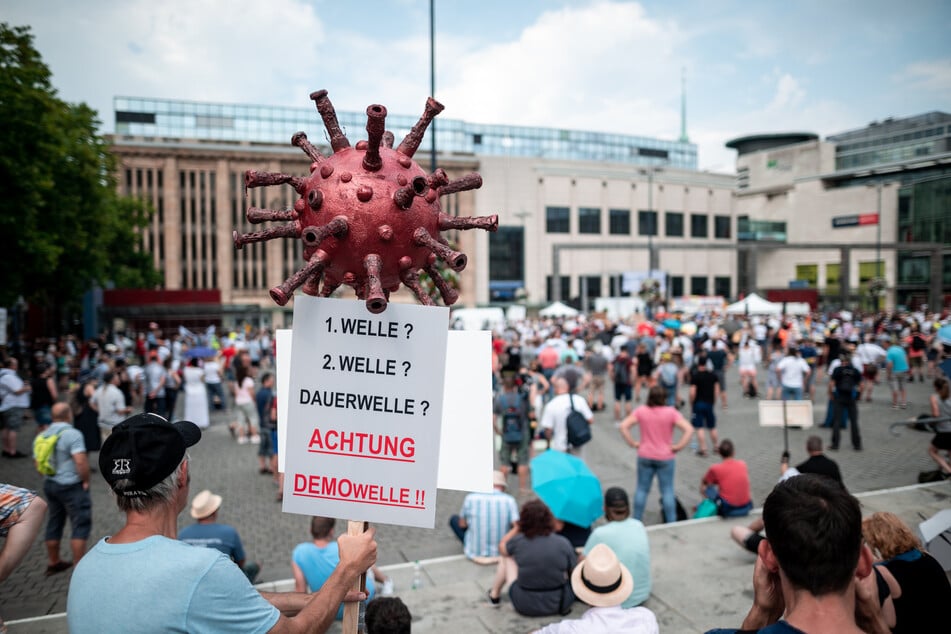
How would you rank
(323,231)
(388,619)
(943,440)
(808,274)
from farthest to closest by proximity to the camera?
(808,274) < (943,440) < (388,619) < (323,231)

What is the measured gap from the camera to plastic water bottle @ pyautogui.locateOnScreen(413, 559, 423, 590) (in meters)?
5.59

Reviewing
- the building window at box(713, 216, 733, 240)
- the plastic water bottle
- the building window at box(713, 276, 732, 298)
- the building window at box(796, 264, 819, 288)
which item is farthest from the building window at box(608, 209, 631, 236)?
the plastic water bottle

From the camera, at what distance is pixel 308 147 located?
2.66m

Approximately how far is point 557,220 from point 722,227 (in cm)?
2207

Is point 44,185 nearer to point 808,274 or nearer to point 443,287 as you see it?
point 443,287

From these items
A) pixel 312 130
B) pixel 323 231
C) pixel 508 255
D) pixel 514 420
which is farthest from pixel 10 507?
pixel 312 130

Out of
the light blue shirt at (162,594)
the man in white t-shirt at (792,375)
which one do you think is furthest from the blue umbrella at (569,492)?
the man in white t-shirt at (792,375)

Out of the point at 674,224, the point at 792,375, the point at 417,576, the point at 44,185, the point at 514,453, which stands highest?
the point at 674,224

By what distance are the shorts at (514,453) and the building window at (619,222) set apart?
184 feet

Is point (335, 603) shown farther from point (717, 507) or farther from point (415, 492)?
point (717, 507)

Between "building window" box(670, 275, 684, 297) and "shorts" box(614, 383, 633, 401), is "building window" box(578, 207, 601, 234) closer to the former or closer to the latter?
"building window" box(670, 275, 684, 297)

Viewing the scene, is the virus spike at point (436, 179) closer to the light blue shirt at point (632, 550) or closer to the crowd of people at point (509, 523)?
the crowd of people at point (509, 523)

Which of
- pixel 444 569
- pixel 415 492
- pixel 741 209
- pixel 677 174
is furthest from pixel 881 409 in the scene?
pixel 741 209

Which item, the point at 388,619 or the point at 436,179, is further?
the point at 388,619
